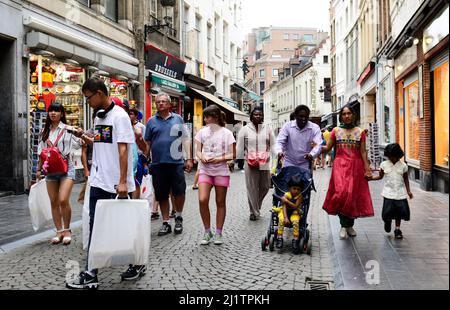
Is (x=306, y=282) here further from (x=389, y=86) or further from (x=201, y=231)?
(x=389, y=86)

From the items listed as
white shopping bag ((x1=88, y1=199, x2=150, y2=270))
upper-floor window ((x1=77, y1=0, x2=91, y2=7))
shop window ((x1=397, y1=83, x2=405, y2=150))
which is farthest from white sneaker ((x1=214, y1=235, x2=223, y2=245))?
upper-floor window ((x1=77, y1=0, x2=91, y2=7))

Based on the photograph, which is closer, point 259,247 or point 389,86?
point 259,247

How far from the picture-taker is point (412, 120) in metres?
11.5

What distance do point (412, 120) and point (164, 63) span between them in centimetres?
911

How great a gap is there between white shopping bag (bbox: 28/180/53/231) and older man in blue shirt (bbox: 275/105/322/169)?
264cm

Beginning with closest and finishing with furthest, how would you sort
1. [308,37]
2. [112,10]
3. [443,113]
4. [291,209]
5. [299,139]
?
1. [443,113]
2. [308,37]
3. [291,209]
4. [299,139]
5. [112,10]

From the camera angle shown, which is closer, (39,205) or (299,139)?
(39,205)

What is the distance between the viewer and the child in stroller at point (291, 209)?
4.97 m

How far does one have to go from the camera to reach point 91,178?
3812 millimetres

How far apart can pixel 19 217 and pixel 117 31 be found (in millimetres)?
8918

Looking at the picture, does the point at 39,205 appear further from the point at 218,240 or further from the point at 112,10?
the point at 112,10

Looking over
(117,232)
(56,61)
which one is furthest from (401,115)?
(117,232)

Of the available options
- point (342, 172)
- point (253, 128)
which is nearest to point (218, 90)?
point (253, 128)

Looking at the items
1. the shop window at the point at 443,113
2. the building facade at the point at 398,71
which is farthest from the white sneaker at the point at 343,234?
the shop window at the point at 443,113
